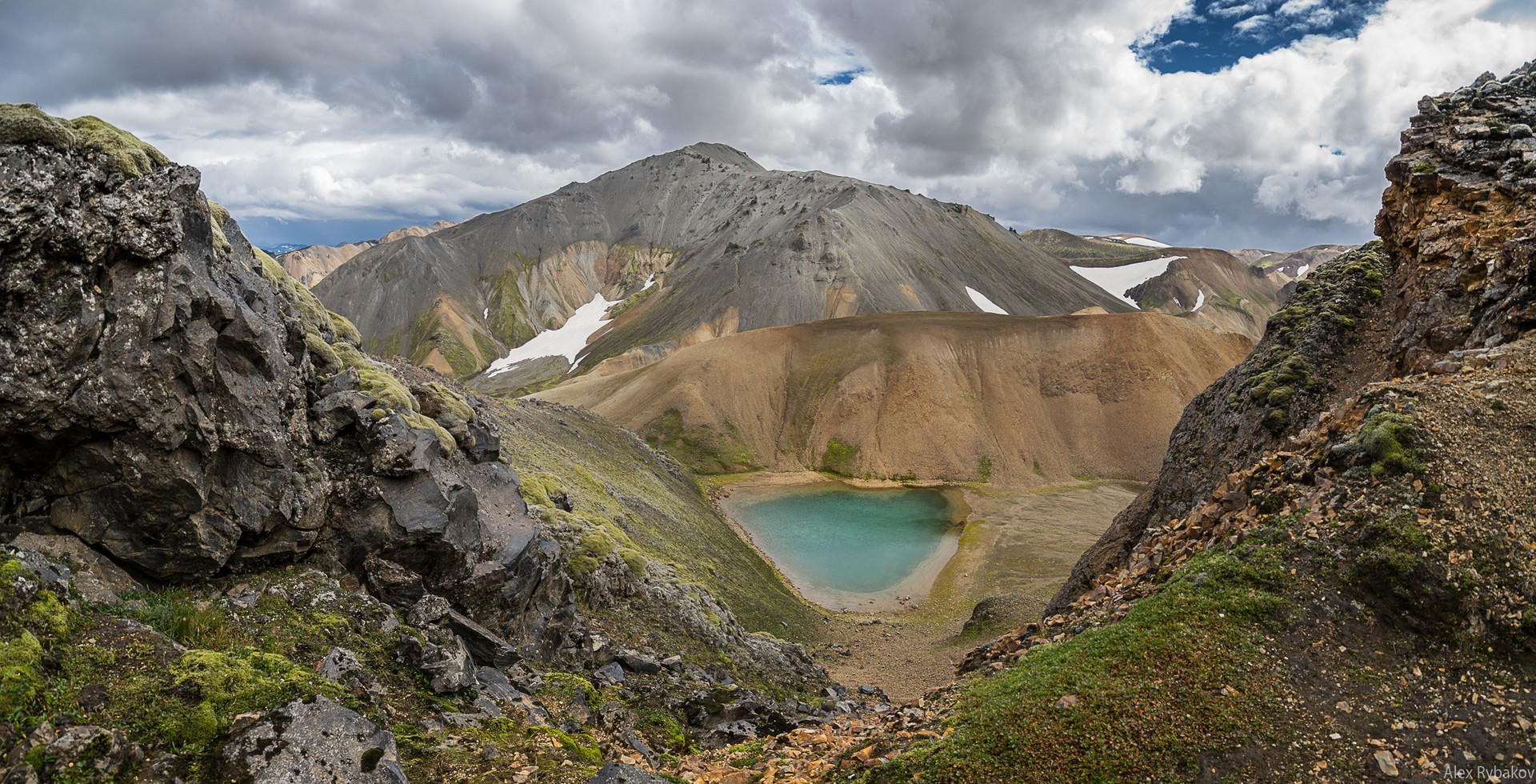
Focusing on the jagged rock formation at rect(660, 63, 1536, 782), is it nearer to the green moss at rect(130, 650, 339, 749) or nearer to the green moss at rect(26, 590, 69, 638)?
the green moss at rect(130, 650, 339, 749)

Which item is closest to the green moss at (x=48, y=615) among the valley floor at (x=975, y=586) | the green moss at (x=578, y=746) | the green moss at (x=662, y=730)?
the green moss at (x=578, y=746)

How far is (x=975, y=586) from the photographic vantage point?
4600 cm

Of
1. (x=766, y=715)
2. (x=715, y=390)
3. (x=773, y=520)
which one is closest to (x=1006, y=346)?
(x=715, y=390)

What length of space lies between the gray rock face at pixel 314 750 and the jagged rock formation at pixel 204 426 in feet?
15.0

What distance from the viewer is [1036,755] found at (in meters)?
9.98

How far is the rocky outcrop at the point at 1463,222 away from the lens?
16.2m

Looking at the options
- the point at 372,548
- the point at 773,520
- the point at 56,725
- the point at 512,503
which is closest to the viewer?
the point at 56,725

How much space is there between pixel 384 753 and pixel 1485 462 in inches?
671

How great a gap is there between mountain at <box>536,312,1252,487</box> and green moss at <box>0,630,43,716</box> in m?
71.1

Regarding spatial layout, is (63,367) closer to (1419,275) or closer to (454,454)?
(454,454)

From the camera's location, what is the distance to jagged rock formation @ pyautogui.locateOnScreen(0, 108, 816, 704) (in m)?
10.3

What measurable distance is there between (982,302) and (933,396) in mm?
83073

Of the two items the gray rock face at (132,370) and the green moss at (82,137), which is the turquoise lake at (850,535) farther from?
the green moss at (82,137)

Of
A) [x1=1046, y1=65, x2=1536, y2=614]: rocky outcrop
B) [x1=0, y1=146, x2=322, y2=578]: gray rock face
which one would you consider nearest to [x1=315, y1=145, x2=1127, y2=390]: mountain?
[x1=1046, y1=65, x2=1536, y2=614]: rocky outcrop
